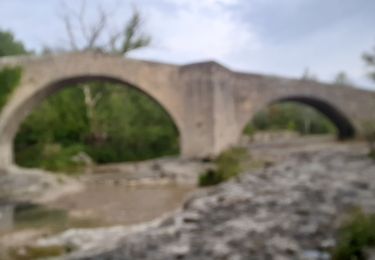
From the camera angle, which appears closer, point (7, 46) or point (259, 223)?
point (259, 223)

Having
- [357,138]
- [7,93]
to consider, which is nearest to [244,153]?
[7,93]

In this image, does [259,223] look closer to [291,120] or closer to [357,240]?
[357,240]

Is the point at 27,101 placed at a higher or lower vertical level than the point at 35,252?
higher

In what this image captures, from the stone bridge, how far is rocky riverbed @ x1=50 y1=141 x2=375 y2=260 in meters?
5.68

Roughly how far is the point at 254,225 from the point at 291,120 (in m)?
22.0

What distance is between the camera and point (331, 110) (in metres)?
14.9

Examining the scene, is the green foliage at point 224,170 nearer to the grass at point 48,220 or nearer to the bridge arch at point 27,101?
the grass at point 48,220

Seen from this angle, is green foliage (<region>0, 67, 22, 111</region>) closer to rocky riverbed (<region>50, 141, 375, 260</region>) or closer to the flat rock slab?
rocky riverbed (<region>50, 141, 375, 260</region>)

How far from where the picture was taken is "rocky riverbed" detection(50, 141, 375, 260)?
2957 millimetres

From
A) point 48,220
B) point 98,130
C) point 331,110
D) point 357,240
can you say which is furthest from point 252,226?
point 98,130

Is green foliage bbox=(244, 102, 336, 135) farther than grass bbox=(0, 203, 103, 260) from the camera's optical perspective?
Yes

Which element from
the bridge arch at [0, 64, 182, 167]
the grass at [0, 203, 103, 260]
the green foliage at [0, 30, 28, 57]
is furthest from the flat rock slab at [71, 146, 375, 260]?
the green foliage at [0, 30, 28, 57]

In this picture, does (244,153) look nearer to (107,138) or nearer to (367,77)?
(367,77)

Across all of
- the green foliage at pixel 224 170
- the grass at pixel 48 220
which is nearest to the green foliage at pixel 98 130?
the grass at pixel 48 220
